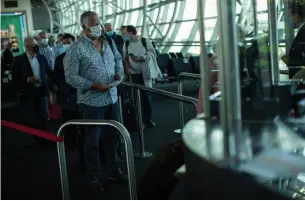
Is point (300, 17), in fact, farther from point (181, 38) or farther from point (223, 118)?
point (181, 38)

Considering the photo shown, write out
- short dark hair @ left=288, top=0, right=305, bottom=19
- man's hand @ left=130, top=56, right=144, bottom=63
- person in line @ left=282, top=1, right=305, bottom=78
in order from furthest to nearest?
man's hand @ left=130, top=56, right=144, bottom=63, short dark hair @ left=288, top=0, right=305, bottom=19, person in line @ left=282, top=1, right=305, bottom=78

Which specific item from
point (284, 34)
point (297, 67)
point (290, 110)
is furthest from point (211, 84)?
point (284, 34)

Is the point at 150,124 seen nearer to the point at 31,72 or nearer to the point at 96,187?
the point at 31,72

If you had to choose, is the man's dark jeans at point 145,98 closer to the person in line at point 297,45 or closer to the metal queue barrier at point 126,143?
the person in line at point 297,45

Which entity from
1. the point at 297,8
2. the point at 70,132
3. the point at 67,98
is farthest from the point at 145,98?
the point at 297,8

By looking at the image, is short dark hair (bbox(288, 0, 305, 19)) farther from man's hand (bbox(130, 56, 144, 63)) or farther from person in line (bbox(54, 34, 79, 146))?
man's hand (bbox(130, 56, 144, 63))

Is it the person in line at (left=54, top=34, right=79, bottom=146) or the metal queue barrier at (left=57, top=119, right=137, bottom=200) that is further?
the person in line at (left=54, top=34, right=79, bottom=146)

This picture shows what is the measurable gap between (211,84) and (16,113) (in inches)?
284

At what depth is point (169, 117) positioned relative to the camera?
741 cm

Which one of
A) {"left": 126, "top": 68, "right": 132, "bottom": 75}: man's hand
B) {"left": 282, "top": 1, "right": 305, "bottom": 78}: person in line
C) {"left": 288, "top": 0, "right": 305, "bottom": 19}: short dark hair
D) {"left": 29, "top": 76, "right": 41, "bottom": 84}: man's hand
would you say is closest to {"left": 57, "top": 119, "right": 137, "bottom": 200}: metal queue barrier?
{"left": 282, "top": 1, "right": 305, "bottom": 78}: person in line

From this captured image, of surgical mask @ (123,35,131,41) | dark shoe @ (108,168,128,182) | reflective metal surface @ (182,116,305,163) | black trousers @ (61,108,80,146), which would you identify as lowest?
dark shoe @ (108,168,128,182)

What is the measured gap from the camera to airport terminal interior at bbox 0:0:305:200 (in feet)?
5.68

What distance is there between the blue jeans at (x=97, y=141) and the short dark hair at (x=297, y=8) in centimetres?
191

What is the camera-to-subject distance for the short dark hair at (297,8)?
4.31 metres
